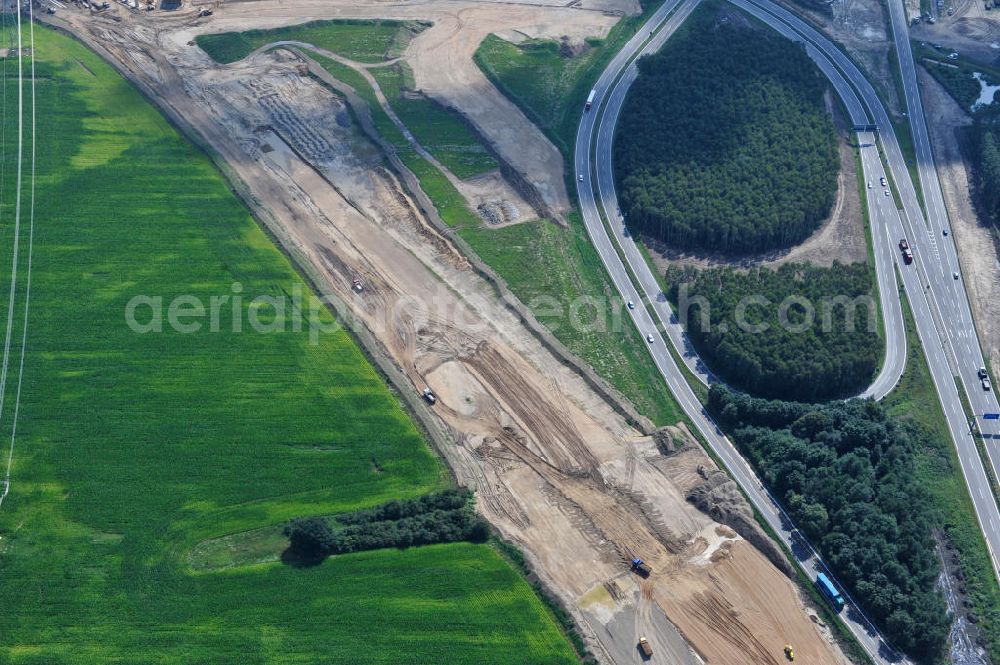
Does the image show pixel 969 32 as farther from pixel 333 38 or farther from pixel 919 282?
pixel 333 38

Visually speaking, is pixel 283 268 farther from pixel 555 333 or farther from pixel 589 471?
pixel 589 471

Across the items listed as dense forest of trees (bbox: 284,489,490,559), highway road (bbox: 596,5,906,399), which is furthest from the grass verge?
dense forest of trees (bbox: 284,489,490,559)

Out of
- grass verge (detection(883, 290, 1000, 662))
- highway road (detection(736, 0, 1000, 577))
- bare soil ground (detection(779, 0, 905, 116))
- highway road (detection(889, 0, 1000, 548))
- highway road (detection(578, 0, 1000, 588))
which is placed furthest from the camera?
bare soil ground (detection(779, 0, 905, 116))

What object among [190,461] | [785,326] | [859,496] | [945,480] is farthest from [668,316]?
[190,461]

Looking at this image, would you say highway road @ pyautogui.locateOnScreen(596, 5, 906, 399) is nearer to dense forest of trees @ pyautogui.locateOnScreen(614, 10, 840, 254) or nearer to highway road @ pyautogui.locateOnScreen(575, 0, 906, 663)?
highway road @ pyautogui.locateOnScreen(575, 0, 906, 663)

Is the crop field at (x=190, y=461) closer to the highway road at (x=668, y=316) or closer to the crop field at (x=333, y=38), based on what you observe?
the highway road at (x=668, y=316)
